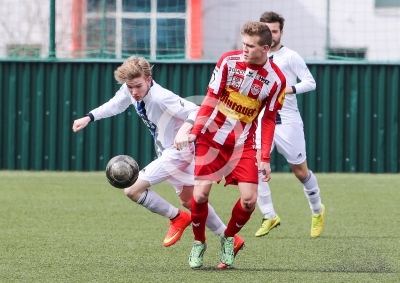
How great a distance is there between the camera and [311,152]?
14.4m

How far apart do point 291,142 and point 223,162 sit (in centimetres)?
225

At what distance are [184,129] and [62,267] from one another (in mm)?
1262

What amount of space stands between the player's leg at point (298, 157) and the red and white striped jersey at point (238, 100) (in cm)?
208

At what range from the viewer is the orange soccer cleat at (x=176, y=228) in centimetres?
757

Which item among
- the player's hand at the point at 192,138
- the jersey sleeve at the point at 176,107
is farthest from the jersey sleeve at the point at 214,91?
the jersey sleeve at the point at 176,107

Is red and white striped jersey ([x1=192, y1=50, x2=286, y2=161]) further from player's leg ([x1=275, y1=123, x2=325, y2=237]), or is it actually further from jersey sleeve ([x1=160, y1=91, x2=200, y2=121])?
player's leg ([x1=275, y1=123, x2=325, y2=237])

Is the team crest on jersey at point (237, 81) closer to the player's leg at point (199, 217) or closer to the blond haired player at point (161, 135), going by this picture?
the blond haired player at point (161, 135)

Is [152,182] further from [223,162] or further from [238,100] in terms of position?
[238,100]

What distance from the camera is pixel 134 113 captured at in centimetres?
1434

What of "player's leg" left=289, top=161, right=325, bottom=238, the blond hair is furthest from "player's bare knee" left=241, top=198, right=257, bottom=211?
"player's leg" left=289, top=161, right=325, bottom=238

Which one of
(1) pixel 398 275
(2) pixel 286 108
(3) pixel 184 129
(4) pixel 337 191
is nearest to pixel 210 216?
(3) pixel 184 129

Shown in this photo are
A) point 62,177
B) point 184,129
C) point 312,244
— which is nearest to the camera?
point 184,129

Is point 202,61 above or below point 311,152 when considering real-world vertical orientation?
above

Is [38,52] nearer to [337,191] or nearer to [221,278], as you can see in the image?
[337,191]
